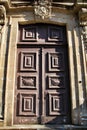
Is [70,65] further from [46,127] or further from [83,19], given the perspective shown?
[46,127]

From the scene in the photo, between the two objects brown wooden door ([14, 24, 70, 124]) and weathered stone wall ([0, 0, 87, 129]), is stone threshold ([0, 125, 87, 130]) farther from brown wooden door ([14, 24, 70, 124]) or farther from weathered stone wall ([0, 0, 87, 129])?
brown wooden door ([14, 24, 70, 124])

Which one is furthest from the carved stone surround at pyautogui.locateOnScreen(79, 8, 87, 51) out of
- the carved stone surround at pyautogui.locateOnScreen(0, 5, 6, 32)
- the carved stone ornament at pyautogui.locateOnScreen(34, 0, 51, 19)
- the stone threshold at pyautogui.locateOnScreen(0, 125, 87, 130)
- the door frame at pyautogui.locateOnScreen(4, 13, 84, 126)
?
the stone threshold at pyautogui.locateOnScreen(0, 125, 87, 130)

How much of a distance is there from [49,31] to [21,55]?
3.51 feet

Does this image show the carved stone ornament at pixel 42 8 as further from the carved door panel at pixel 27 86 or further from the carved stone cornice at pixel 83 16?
the carved door panel at pixel 27 86

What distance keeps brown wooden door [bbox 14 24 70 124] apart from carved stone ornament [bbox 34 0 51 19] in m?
0.30

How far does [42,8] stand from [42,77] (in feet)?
6.64

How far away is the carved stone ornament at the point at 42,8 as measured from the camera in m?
7.91

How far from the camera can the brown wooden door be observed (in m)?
6.84

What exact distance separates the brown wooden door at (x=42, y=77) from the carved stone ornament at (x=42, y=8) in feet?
0.99

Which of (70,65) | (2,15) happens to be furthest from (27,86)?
(2,15)

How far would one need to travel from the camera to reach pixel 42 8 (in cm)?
798

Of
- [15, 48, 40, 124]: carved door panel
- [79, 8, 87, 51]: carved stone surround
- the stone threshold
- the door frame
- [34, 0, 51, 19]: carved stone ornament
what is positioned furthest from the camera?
[34, 0, 51, 19]: carved stone ornament

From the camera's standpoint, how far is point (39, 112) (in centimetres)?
686

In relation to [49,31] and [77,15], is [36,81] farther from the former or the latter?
[77,15]
